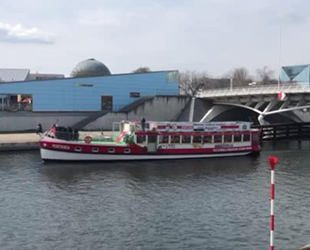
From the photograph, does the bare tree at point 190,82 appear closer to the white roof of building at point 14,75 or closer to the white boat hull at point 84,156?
the white roof of building at point 14,75

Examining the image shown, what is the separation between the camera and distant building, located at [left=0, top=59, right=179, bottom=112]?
213ft

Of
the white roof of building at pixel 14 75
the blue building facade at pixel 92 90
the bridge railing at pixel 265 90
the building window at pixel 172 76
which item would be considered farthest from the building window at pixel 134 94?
the white roof of building at pixel 14 75

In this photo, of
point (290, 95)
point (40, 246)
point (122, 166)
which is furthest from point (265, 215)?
point (290, 95)

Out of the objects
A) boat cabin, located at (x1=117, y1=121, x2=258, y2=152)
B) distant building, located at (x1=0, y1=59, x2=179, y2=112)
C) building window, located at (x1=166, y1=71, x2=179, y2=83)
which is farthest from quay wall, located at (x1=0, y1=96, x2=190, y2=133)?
boat cabin, located at (x1=117, y1=121, x2=258, y2=152)

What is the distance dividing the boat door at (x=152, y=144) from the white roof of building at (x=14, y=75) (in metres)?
53.8

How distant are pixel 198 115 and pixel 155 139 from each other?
33583 mm

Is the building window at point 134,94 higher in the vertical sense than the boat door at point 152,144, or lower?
higher

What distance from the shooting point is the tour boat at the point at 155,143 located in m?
38.2

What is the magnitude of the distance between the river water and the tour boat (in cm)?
124

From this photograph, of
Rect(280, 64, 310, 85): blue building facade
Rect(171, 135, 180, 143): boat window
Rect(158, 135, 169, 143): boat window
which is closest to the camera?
Rect(158, 135, 169, 143): boat window

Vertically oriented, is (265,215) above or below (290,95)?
below

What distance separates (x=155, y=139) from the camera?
40719mm

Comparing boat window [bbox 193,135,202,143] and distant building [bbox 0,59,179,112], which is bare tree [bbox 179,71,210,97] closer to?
distant building [bbox 0,59,179,112]

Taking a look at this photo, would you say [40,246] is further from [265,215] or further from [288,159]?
[288,159]
